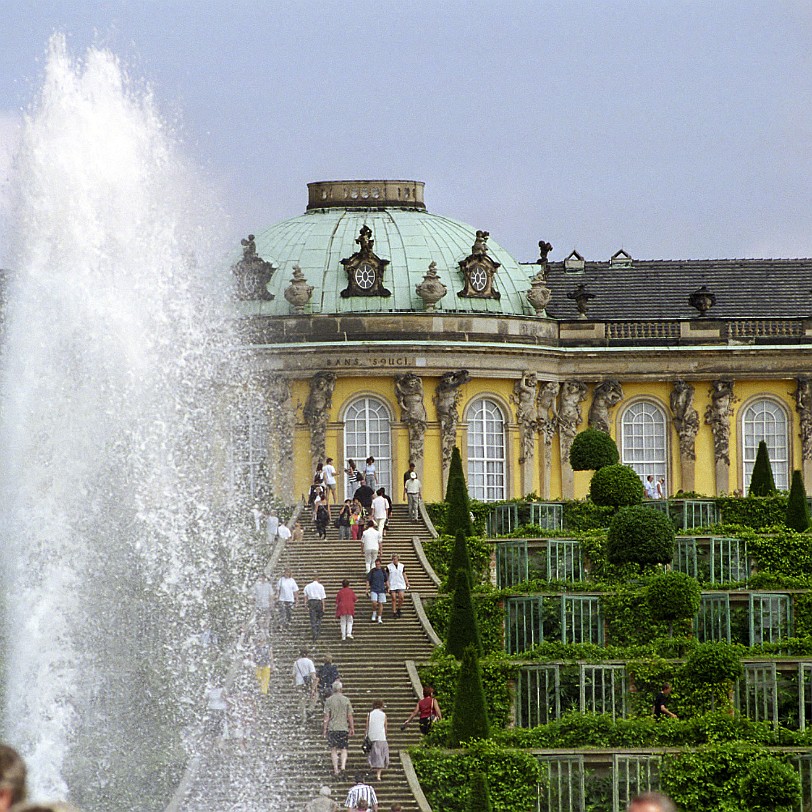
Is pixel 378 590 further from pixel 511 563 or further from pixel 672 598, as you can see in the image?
pixel 672 598

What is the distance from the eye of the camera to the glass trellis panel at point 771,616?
133 feet

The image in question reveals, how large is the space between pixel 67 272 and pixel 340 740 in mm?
8544

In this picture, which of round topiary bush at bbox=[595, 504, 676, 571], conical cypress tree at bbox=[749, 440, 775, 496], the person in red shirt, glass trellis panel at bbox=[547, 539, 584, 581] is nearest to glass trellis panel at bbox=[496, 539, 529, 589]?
glass trellis panel at bbox=[547, 539, 584, 581]

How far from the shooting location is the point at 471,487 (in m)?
56.6

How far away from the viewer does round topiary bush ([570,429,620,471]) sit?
173 feet

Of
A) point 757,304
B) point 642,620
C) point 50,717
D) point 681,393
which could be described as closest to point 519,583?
point 642,620

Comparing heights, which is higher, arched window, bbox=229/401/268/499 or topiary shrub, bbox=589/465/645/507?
arched window, bbox=229/401/268/499

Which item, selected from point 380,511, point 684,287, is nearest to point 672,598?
point 380,511

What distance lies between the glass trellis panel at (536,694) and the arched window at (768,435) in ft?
78.1

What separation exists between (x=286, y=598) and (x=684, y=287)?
1131 inches

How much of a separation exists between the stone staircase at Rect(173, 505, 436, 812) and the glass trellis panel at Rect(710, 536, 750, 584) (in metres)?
5.85

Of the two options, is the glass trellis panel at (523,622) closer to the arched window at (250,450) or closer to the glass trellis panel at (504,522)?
the glass trellis panel at (504,522)

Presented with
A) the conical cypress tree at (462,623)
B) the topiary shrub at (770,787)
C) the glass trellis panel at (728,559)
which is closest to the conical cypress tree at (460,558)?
the conical cypress tree at (462,623)

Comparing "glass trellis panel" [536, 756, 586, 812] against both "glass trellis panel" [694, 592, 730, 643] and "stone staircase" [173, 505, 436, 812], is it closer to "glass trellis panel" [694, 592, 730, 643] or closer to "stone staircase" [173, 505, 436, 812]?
"stone staircase" [173, 505, 436, 812]
